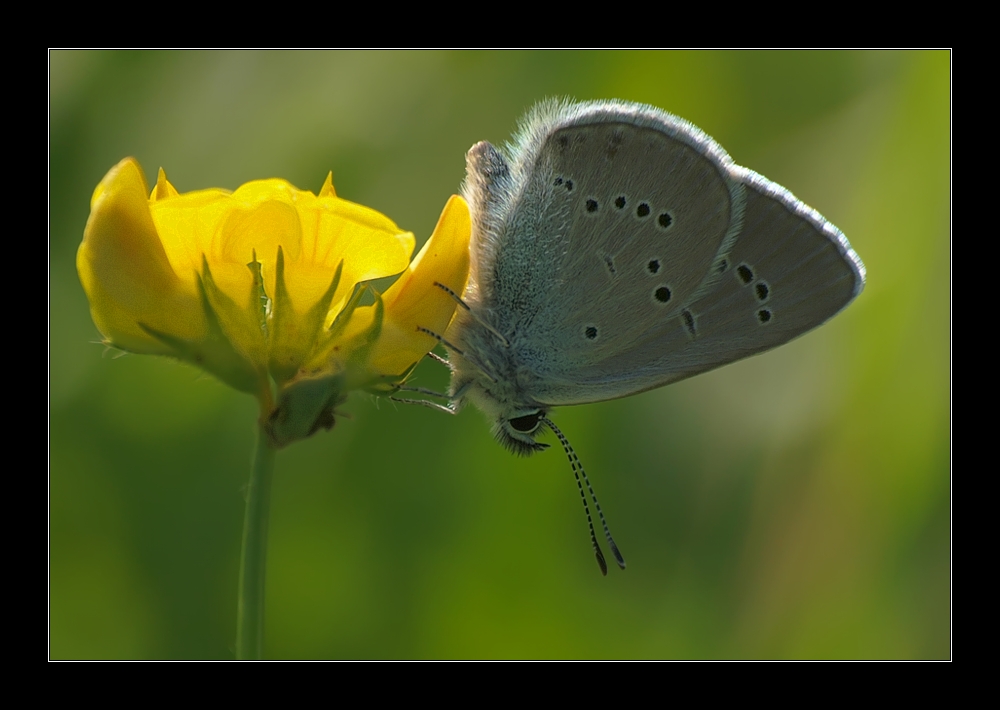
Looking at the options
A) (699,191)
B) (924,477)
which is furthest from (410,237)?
(924,477)

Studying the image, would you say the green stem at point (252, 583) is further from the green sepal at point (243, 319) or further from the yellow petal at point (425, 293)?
the yellow petal at point (425, 293)

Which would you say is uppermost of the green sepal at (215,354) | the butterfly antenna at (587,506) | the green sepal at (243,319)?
the green sepal at (243,319)

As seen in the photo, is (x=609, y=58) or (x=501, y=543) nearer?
(x=501, y=543)

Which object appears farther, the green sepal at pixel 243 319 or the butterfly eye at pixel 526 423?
the butterfly eye at pixel 526 423

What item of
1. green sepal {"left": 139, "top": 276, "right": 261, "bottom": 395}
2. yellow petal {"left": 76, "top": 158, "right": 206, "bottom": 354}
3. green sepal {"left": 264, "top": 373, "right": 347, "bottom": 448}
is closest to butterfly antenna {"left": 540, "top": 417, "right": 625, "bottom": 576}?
green sepal {"left": 264, "top": 373, "right": 347, "bottom": 448}

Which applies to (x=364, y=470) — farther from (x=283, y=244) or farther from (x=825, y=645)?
(x=825, y=645)

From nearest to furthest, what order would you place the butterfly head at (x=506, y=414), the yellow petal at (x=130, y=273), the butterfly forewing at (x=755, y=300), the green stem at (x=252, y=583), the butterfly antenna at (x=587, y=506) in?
the green stem at (x=252, y=583), the yellow petal at (x=130, y=273), the butterfly forewing at (x=755, y=300), the butterfly head at (x=506, y=414), the butterfly antenna at (x=587, y=506)

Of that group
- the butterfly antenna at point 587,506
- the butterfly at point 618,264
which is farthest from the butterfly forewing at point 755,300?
the butterfly antenna at point 587,506
